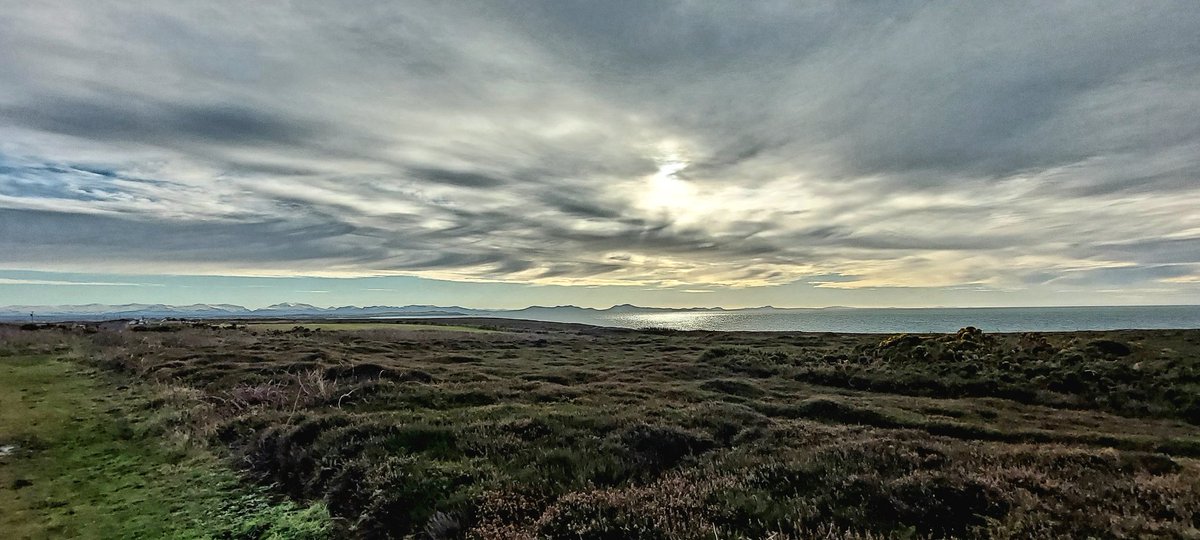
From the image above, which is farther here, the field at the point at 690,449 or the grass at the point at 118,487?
the grass at the point at 118,487

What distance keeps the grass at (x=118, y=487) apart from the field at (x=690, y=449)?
0.14 metres

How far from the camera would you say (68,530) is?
26.5 feet

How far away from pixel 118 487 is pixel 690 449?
36.3ft

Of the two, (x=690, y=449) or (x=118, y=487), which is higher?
(x=690, y=449)

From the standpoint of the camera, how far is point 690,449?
11.5 m

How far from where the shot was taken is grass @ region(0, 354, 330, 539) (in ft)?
26.9

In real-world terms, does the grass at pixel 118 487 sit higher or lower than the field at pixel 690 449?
lower

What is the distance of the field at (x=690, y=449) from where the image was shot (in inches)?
260

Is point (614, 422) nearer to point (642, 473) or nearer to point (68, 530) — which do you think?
point (642, 473)

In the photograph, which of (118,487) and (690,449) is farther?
(690,449)

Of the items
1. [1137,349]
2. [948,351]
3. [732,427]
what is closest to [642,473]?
[732,427]

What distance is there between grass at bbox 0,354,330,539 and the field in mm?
135

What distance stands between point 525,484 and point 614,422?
15.8 feet

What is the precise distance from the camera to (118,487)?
10.1 m
